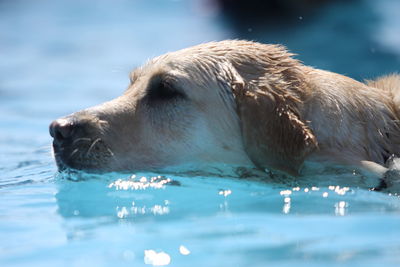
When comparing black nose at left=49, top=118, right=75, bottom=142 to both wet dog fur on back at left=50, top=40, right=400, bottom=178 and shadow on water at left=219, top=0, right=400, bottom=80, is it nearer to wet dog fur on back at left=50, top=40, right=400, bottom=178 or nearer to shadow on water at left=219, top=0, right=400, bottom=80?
wet dog fur on back at left=50, top=40, right=400, bottom=178

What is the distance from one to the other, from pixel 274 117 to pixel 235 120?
0.32 meters

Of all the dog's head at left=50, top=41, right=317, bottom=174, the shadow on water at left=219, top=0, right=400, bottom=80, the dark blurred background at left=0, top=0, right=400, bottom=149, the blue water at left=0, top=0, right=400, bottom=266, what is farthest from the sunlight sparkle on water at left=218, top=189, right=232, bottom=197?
the shadow on water at left=219, top=0, right=400, bottom=80

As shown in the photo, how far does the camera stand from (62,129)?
459 centimetres

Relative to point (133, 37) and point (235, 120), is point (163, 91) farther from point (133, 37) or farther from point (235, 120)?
point (133, 37)

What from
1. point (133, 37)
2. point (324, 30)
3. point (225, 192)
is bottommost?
point (225, 192)

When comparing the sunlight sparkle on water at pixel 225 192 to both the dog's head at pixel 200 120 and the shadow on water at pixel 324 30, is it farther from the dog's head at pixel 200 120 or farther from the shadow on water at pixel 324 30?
the shadow on water at pixel 324 30

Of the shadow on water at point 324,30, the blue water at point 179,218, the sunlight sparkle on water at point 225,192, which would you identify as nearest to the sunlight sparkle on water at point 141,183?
the blue water at point 179,218

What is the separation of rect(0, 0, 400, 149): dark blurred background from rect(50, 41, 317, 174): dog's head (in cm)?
396

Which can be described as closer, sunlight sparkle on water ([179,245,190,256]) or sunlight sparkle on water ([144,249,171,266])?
sunlight sparkle on water ([144,249,171,266])

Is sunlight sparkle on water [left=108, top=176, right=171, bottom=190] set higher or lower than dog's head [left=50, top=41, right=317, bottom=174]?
lower

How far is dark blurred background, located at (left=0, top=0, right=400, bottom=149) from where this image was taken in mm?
9906

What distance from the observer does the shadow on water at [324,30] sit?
402 inches

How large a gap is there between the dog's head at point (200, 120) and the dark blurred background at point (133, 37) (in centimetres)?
396

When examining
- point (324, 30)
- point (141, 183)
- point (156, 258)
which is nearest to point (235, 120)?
point (141, 183)
